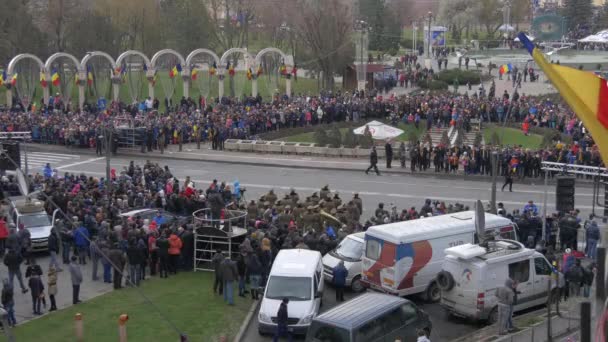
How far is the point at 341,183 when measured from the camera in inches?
1367

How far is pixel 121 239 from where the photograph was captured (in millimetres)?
21141

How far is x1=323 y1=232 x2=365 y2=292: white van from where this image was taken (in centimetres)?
2016

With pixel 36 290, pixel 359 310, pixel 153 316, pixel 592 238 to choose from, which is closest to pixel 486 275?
pixel 359 310

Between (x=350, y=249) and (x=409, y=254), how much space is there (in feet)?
6.91

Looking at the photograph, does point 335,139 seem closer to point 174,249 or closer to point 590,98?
point 174,249

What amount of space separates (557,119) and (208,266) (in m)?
26.9

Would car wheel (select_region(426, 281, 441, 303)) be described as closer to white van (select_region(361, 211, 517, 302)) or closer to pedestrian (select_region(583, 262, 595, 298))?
white van (select_region(361, 211, 517, 302))

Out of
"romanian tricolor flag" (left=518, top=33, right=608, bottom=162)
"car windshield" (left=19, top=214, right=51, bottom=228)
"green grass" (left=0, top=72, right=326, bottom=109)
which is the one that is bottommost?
"car windshield" (left=19, top=214, right=51, bottom=228)

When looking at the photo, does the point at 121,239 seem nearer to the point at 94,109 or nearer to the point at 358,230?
the point at 358,230

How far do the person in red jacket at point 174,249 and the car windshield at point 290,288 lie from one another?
4278 mm

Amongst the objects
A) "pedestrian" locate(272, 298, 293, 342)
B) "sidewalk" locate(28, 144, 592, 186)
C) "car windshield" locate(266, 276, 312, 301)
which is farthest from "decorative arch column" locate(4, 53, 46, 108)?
"pedestrian" locate(272, 298, 293, 342)

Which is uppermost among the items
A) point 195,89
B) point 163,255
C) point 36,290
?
point 195,89

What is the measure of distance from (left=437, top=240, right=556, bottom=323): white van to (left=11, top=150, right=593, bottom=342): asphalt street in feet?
36.2

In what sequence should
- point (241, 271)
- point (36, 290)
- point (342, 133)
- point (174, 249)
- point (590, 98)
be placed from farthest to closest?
1. point (342, 133)
2. point (174, 249)
3. point (241, 271)
4. point (36, 290)
5. point (590, 98)
